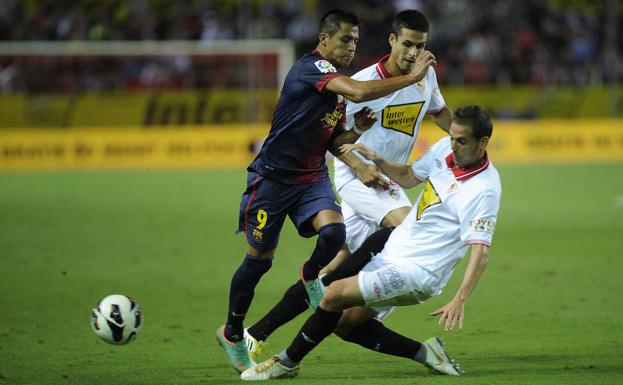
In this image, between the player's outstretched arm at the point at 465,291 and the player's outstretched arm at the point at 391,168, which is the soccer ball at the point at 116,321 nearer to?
the player's outstretched arm at the point at 391,168

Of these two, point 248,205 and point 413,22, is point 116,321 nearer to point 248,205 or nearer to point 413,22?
point 248,205

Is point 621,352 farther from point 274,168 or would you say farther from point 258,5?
point 258,5

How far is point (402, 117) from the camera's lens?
7.97m

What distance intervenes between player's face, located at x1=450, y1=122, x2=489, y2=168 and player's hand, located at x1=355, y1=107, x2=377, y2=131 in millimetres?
1020

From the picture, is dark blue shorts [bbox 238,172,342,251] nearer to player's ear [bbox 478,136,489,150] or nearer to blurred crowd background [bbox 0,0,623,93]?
player's ear [bbox 478,136,489,150]

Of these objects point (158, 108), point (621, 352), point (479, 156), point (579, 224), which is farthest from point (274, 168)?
point (158, 108)

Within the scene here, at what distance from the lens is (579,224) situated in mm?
14508

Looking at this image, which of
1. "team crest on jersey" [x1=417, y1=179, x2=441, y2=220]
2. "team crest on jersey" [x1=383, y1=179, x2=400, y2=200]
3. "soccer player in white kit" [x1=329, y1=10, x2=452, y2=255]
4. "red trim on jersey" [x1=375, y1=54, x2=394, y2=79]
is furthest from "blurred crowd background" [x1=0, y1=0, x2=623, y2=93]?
"team crest on jersey" [x1=417, y1=179, x2=441, y2=220]

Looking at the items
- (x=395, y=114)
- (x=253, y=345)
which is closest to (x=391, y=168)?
(x=395, y=114)

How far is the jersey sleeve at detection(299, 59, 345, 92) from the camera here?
6852 millimetres

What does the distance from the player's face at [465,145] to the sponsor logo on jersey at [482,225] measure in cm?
39

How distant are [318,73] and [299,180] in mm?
761

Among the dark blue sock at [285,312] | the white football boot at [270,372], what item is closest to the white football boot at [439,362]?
the white football boot at [270,372]

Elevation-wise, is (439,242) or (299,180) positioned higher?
(299,180)
